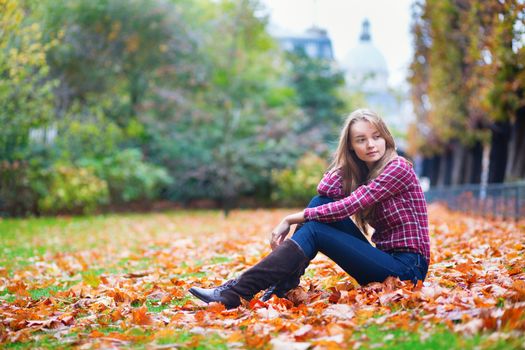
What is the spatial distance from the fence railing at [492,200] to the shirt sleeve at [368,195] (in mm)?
7930

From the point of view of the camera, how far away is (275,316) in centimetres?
342

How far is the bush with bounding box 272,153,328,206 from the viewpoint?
21.5 m

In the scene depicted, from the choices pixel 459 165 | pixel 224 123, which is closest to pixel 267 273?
pixel 224 123

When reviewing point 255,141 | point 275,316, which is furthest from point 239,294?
point 255,141

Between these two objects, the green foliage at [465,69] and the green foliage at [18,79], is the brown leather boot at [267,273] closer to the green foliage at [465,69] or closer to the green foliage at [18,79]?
the green foliage at [18,79]

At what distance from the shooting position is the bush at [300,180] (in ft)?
70.6

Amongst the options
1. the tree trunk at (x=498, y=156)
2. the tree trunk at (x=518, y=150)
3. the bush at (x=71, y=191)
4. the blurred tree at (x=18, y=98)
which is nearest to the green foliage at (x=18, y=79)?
the blurred tree at (x=18, y=98)

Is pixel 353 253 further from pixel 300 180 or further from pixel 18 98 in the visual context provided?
pixel 300 180

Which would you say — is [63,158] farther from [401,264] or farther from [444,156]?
[444,156]

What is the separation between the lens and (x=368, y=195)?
3807 millimetres

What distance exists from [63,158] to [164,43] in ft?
24.8

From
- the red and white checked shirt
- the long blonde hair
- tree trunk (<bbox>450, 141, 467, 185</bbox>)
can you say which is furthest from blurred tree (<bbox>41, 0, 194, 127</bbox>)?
the red and white checked shirt

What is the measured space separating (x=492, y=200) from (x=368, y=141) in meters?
9.90

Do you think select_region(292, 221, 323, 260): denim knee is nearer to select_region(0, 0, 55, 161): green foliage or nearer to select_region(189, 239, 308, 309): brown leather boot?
select_region(189, 239, 308, 309): brown leather boot
